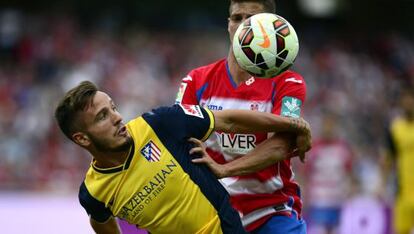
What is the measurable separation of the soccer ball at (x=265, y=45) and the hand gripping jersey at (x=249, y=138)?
242mm

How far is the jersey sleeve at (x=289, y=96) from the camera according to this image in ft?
17.5

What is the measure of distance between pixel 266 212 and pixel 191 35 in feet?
50.1

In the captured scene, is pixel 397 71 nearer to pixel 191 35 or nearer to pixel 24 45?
pixel 191 35

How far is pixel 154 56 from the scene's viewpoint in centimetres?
1862

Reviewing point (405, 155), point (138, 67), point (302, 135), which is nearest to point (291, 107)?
point (302, 135)

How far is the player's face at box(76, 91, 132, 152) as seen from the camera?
4.98 m

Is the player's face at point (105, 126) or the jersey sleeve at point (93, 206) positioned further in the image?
the jersey sleeve at point (93, 206)

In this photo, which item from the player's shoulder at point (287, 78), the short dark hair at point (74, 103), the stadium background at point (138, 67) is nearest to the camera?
the short dark hair at point (74, 103)

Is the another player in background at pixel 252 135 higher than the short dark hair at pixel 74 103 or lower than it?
lower

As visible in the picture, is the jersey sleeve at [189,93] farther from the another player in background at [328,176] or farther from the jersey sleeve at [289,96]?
the another player in background at [328,176]

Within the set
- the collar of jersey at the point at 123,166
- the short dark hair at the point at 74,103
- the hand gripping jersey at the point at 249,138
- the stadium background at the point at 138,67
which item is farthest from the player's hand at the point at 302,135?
the stadium background at the point at 138,67

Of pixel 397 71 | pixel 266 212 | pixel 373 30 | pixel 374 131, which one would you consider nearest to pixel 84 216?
pixel 266 212

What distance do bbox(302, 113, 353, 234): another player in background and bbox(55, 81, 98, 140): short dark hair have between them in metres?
8.45

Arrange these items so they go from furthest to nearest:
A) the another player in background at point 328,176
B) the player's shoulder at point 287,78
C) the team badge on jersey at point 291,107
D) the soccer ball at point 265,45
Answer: the another player in background at point 328,176 → the player's shoulder at point 287,78 → the team badge on jersey at point 291,107 → the soccer ball at point 265,45
